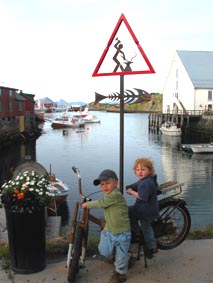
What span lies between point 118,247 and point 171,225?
967mm

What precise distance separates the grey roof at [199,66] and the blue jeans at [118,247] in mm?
57526

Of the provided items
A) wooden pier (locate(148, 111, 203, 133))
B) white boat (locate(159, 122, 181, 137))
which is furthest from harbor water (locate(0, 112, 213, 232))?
wooden pier (locate(148, 111, 203, 133))

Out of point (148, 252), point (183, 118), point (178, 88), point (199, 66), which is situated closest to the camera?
point (148, 252)

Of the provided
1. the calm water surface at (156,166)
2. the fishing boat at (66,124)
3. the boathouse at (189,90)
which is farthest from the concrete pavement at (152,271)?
the fishing boat at (66,124)

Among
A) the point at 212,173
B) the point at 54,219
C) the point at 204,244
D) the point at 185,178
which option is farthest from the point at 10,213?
the point at 212,173

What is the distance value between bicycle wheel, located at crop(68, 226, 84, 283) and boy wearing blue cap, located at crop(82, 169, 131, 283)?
25cm

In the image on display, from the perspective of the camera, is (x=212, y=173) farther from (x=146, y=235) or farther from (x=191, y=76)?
(x=191, y=76)

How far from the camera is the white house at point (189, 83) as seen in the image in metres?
59.7

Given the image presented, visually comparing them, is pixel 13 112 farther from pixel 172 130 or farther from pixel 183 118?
pixel 183 118

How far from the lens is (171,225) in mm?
4711

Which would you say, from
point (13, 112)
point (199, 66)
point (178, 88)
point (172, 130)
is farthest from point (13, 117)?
point (199, 66)

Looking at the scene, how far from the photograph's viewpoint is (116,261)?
4008 millimetres

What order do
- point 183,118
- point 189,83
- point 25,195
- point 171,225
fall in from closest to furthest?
Result: point 25,195 < point 171,225 < point 183,118 < point 189,83

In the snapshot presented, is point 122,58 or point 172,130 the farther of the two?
point 172,130
